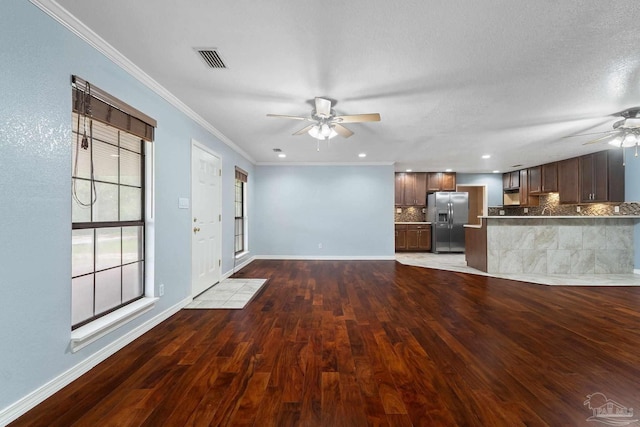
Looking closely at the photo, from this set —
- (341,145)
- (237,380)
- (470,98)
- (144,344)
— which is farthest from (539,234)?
Answer: (144,344)

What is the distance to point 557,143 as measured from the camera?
5.03 m

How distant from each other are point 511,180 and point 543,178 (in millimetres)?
1171

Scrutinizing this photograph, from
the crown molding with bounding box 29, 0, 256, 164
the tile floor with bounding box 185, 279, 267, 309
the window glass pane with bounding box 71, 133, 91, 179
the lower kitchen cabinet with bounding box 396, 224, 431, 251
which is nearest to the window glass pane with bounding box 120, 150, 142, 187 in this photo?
the window glass pane with bounding box 71, 133, 91, 179

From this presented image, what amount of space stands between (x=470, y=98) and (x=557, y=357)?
2.65m

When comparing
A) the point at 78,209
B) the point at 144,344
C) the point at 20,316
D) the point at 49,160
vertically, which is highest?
the point at 49,160

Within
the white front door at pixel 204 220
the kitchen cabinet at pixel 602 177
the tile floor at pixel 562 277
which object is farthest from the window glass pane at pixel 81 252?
the kitchen cabinet at pixel 602 177

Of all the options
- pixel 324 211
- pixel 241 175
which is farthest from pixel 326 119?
pixel 324 211

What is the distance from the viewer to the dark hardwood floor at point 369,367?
5.18 ft

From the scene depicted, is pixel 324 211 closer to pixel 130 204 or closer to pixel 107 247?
pixel 130 204

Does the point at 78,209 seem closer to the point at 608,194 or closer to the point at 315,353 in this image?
the point at 315,353

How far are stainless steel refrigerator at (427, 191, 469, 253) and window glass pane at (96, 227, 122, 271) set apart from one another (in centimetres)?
767

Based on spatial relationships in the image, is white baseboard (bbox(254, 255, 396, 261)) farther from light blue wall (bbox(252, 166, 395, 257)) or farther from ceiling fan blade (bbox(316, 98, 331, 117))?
ceiling fan blade (bbox(316, 98, 331, 117))

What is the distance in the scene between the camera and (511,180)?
325 inches

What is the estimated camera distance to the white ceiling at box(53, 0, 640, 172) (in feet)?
5.87
